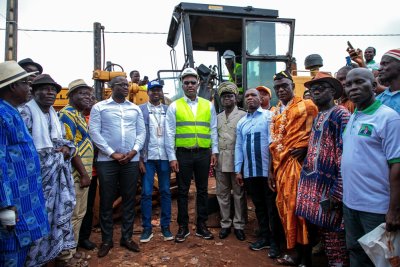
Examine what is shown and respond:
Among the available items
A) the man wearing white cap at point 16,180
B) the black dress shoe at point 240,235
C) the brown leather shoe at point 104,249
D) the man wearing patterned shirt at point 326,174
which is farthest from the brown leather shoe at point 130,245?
the man wearing patterned shirt at point 326,174

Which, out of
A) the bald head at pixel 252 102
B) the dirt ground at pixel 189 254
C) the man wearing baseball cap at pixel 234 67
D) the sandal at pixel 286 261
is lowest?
the dirt ground at pixel 189 254

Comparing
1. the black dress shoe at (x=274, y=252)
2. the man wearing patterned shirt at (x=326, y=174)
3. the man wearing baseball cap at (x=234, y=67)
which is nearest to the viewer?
the man wearing patterned shirt at (x=326, y=174)

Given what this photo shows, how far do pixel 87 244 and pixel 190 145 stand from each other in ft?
5.65

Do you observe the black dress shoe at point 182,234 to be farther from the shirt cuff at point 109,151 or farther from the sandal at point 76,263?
the shirt cuff at point 109,151

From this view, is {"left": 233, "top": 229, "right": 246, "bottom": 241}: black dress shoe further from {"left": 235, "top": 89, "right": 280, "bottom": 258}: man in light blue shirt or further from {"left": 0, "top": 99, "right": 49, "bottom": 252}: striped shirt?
{"left": 0, "top": 99, "right": 49, "bottom": 252}: striped shirt

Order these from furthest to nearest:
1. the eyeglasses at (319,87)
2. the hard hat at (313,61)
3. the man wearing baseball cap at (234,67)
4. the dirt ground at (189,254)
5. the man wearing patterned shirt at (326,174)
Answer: the man wearing baseball cap at (234,67) < the hard hat at (313,61) < the dirt ground at (189,254) < the eyeglasses at (319,87) < the man wearing patterned shirt at (326,174)

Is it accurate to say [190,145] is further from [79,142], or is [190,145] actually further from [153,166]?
[79,142]

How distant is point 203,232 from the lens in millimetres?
4203

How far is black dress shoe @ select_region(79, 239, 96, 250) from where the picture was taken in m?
3.91

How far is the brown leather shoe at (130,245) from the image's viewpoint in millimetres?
3791

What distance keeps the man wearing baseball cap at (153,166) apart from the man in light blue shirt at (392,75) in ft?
8.18

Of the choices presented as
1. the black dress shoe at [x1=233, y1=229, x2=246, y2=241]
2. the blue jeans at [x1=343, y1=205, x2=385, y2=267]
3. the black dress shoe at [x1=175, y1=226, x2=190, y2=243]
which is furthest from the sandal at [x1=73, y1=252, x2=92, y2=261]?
the blue jeans at [x1=343, y1=205, x2=385, y2=267]

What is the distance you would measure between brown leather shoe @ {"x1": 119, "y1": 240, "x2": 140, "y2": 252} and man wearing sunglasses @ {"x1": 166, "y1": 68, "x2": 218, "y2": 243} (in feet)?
1.72

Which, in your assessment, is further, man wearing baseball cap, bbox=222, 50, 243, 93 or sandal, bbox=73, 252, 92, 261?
man wearing baseball cap, bbox=222, 50, 243, 93
